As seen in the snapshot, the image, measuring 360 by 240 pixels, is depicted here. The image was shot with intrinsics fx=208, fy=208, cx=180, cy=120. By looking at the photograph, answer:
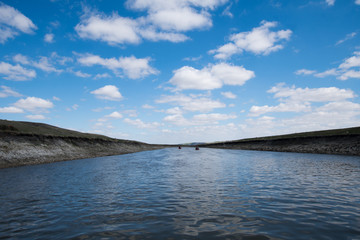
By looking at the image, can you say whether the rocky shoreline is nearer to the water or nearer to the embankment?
the water

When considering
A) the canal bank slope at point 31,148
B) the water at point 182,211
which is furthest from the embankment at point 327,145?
the canal bank slope at point 31,148

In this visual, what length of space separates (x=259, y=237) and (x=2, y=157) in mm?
36681

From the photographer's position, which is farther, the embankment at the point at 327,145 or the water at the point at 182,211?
the embankment at the point at 327,145

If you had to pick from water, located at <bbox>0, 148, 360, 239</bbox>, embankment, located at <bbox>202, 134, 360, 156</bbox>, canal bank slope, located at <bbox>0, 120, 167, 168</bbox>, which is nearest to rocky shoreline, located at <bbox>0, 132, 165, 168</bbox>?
canal bank slope, located at <bbox>0, 120, 167, 168</bbox>

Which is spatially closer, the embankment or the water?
the water

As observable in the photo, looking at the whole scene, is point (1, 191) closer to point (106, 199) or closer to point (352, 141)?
point (106, 199)

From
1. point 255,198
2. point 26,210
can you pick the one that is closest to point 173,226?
point 255,198

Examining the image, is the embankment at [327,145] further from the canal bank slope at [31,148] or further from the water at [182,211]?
the canal bank slope at [31,148]

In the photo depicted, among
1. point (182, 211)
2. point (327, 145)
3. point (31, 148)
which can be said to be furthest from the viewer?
point (327, 145)

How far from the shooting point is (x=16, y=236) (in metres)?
8.05

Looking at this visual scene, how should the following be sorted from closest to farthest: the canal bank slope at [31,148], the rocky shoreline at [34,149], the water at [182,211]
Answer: the water at [182,211]
the rocky shoreline at [34,149]
the canal bank slope at [31,148]

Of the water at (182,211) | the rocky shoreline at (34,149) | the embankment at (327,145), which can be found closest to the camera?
the water at (182,211)

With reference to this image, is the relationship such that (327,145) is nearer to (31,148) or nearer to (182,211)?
(182,211)

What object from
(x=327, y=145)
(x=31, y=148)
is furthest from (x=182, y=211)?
(x=327, y=145)
